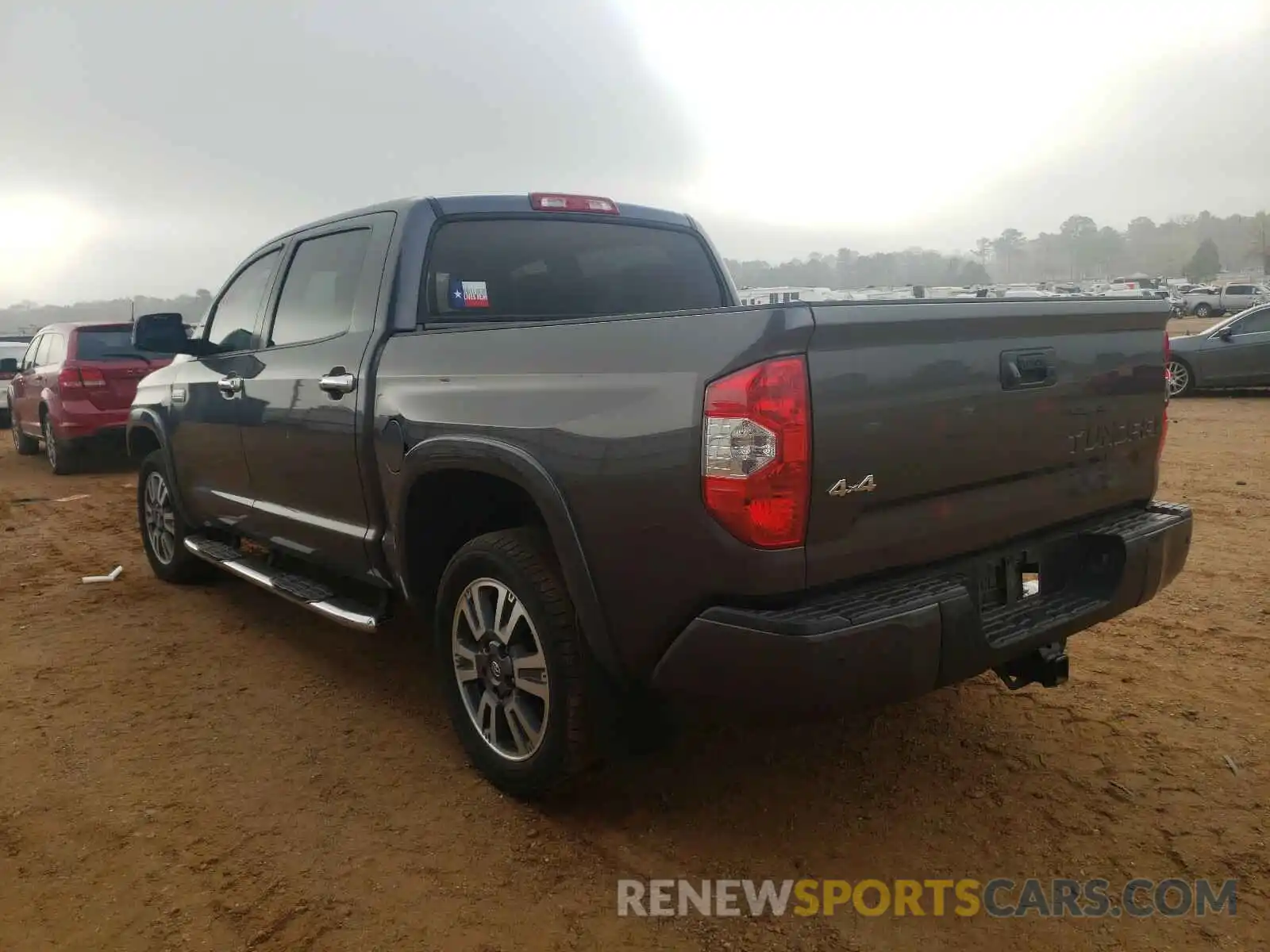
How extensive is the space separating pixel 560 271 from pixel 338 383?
989 millimetres

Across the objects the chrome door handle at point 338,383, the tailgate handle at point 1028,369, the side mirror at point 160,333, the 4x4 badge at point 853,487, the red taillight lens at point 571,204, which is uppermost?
the red taillight lens at point 571,204

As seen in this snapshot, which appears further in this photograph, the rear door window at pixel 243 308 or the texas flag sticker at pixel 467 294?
the rear door window at pixel 243 308

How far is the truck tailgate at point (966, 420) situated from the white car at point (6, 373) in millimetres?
15928

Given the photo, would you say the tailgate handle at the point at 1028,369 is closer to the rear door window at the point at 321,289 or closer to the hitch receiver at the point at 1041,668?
the hitch receiver at the point at 1041,668

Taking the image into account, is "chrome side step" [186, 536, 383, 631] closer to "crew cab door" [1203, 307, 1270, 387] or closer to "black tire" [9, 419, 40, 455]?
"black tire" [9, 419, 40, 455]

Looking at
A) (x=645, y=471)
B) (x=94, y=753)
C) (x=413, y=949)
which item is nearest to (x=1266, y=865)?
(x=645, y=471)

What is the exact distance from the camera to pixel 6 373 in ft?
50.2

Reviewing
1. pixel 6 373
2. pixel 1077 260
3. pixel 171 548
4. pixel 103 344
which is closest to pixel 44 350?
pixel 103 344

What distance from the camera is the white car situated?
15367mm

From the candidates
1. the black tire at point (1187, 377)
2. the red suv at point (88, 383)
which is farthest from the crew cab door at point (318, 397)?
the black tire at point (1187, 377)

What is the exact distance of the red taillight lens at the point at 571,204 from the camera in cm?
395

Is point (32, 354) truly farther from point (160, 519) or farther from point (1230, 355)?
point (1230, 355)

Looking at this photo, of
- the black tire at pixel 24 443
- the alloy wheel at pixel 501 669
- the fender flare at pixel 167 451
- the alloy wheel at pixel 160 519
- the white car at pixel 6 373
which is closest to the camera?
the alloy wheel at pixel 501 669

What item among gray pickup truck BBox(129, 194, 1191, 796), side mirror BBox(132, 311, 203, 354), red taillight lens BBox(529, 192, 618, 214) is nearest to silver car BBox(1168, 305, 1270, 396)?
red taillight lens BBox(529, 192, 618, 214)
